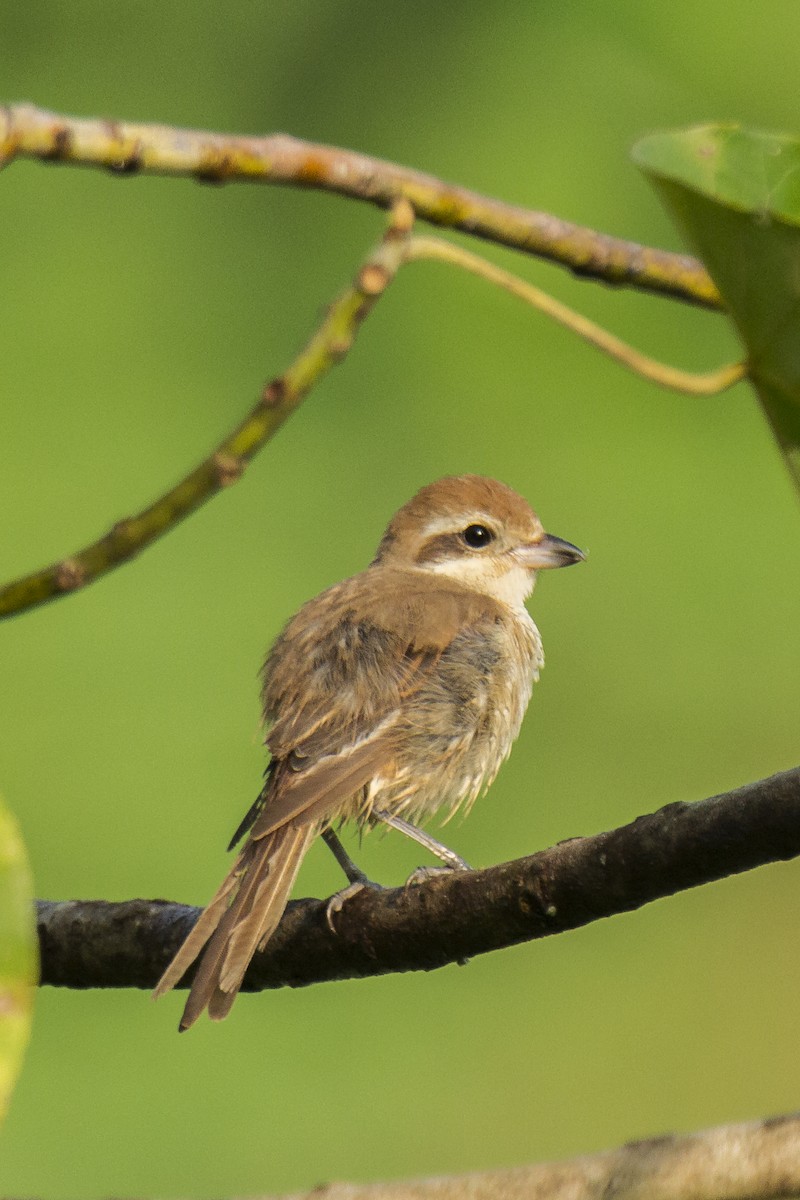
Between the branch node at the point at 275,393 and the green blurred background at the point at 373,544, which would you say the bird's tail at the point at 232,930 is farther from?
the green blurred background at the point at 373,544

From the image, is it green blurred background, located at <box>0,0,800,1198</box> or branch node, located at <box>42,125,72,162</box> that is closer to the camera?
branch node, located at <box>42,125,72,162</box>

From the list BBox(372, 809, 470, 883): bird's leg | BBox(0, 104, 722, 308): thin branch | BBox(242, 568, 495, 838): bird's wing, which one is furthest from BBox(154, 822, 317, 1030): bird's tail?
BBox(0, 104, 722, 308): thin branch

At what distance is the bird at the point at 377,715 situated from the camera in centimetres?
385

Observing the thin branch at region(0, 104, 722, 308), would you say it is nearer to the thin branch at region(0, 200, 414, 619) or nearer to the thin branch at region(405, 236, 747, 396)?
the thin branch at region(405, 236, 747, 396)

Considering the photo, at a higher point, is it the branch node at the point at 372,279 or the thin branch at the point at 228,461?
the branch node at the point at 372,279

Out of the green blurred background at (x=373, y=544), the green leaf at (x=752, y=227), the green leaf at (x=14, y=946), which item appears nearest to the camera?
the green leaf at (x=14, y=946)

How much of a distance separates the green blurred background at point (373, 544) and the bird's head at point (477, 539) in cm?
185

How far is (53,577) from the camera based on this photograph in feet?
6.63

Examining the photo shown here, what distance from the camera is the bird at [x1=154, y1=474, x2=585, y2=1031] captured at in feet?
12.6

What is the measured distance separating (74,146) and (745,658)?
6415mm

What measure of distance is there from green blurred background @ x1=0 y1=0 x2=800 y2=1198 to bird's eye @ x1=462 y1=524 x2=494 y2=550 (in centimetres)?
193

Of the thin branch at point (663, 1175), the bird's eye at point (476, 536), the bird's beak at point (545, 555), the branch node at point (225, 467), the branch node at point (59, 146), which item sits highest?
the branch node at point (59, 146)

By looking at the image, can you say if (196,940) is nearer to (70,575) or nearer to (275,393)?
(70,575)

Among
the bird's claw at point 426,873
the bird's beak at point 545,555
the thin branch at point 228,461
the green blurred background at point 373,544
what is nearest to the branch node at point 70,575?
the thin branch at point 228,461
